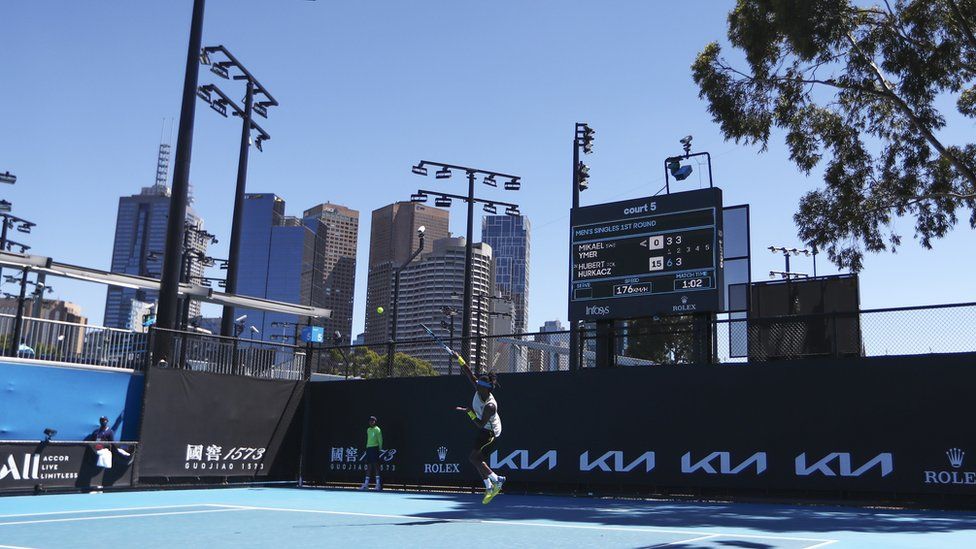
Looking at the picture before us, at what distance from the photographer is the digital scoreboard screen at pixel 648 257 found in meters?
19.1

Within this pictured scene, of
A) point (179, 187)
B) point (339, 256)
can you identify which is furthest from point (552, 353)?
point (339, 256)

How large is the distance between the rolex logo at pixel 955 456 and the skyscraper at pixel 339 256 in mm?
117504

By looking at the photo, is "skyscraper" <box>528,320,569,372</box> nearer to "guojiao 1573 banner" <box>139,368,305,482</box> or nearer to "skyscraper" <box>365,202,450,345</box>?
"guojiao 1573 banner" <box>139,368,305,482</box>

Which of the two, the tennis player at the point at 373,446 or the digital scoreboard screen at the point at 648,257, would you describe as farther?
the tennis player at the point at 373,446

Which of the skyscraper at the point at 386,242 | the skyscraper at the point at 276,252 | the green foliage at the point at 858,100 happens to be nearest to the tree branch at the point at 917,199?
the green foliage at the point at 858,100

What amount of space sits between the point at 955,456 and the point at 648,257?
7.29m

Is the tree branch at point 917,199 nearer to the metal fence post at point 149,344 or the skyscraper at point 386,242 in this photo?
the metal fence post at point 149,344

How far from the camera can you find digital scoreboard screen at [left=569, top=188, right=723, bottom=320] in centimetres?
1906

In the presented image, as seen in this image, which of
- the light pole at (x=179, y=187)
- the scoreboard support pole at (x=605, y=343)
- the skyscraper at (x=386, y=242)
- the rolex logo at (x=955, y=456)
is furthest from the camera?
the skyscraper at (x=386, y=242)

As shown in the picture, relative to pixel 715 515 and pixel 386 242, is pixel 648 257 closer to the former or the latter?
pixel 715 515

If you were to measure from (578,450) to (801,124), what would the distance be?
12.0m

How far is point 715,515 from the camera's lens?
14.3 meters

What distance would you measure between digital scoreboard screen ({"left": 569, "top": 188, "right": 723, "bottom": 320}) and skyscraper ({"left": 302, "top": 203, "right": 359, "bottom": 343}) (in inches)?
4399

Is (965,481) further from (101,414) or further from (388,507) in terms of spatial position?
(101,414)
